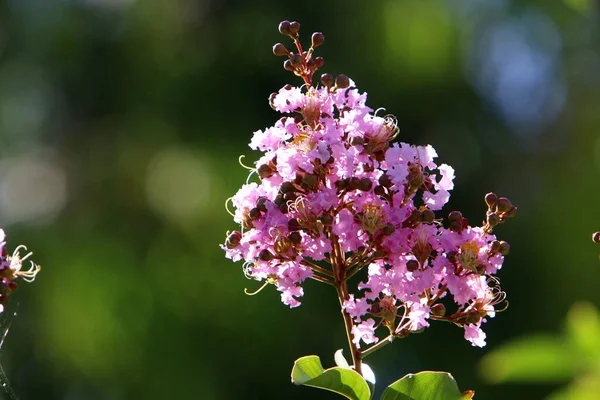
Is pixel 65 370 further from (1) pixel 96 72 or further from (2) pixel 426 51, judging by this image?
(2) pixel 426 51

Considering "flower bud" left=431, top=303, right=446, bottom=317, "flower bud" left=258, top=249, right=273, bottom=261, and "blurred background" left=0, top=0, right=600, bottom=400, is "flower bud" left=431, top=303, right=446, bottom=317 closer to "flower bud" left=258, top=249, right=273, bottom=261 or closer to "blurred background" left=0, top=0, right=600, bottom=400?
"flower bud" left=258, top=249, right=273, bottom=261

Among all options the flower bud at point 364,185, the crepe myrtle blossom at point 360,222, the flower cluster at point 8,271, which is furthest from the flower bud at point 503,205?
the flower cluster at point 8,271

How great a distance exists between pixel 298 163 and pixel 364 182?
102mm

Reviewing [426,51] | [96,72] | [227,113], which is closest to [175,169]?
[227,113]

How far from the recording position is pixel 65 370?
6.46 m

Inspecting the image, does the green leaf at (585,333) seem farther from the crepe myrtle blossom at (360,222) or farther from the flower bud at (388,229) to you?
the flower bud at (388,229)

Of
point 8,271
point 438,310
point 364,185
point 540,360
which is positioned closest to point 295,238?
point 364,185

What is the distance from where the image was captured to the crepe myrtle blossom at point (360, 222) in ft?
4.59

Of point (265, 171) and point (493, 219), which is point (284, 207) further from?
point (493, 219)

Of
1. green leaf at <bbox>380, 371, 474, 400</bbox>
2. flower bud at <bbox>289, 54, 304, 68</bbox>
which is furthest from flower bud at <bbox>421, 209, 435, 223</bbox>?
flower bud at <bbox>289, 54, 304, 68</bbox>

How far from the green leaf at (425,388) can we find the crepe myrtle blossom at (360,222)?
0.23 ft

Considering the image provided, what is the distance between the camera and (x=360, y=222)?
1.41 meters

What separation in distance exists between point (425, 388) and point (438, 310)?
15 cm

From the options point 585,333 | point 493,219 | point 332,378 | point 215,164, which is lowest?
point 332,378
